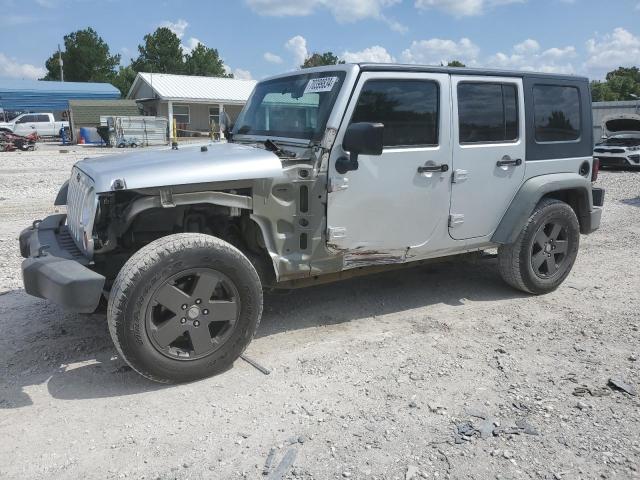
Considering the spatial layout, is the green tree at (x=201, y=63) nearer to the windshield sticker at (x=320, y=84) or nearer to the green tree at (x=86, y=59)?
the green tree at (x=86, y=59)

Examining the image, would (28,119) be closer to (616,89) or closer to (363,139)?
(363,139)

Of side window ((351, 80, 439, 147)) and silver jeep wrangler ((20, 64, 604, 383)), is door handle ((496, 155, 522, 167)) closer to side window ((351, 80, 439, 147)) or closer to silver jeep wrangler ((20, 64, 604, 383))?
silver jeep wrangler ((20, 64, 604, 383))

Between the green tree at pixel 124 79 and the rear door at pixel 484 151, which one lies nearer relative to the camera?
the rear door at pixel 484 151

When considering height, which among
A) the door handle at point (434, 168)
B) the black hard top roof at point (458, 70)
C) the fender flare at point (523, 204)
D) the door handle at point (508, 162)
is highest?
the black hard top roof at point (458, 70)

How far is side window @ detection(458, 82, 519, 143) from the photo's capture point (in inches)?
176

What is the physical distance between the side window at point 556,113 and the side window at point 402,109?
4.10 ft

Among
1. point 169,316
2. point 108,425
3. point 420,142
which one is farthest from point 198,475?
point 420,142

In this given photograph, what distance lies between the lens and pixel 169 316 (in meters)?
3.50

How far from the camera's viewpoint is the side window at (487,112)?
448 cm

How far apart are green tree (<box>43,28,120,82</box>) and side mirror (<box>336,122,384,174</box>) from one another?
2650 inches

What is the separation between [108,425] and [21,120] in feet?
125

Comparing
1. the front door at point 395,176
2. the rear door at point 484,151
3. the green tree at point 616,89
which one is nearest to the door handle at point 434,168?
the front door at point 395,176

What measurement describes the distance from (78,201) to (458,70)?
309 centimetres

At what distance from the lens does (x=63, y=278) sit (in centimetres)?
305
